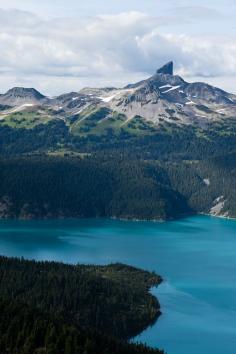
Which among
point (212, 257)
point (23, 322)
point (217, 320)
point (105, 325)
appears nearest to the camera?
point (23, 322)

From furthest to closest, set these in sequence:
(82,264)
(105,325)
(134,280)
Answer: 1. (82,264)
2. (134,280)
3. (105,325)

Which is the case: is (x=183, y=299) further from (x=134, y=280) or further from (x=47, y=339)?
(x=47, y=339)

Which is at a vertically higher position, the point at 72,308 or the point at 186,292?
the point at 72,308

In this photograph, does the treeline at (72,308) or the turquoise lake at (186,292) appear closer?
the treeline at (72,308)

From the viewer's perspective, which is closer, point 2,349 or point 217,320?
point 2,349

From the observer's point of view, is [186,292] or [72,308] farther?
[186,292]

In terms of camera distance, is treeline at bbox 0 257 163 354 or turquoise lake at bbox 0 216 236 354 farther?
turquoise lake at bbox 0 216 236 354

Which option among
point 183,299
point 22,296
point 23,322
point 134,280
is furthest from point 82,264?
point 23,322
